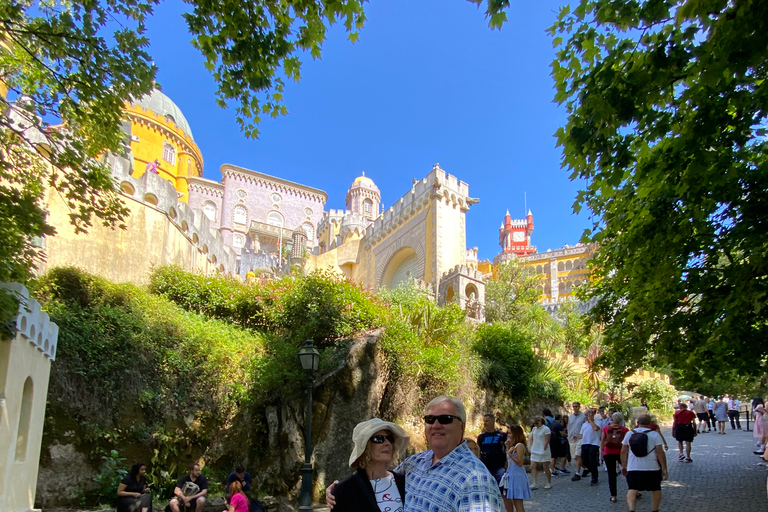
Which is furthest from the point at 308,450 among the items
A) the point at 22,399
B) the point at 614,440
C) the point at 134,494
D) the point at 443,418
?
the point at 443,418

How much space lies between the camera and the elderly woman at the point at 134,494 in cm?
754

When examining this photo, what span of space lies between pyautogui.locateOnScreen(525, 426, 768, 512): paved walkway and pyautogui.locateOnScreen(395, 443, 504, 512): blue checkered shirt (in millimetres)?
6847

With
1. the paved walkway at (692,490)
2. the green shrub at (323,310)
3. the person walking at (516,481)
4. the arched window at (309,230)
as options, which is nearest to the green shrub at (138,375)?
the green shrub at (323,310)

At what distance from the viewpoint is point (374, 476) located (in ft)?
9.75

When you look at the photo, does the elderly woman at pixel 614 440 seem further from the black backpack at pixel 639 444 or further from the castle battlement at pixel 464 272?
the castle battlement at pixel 464 272

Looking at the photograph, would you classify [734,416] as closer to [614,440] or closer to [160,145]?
[614,440]

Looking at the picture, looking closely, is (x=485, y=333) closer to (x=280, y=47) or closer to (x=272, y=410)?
(x=272, y=410)

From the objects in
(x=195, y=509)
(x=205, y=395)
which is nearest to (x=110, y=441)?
(x=205, y=395)

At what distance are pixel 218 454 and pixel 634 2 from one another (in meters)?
11.0

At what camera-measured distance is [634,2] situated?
4527 mm

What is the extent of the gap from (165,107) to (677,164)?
4312 centimetres

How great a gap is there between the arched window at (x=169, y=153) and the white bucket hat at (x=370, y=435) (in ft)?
132

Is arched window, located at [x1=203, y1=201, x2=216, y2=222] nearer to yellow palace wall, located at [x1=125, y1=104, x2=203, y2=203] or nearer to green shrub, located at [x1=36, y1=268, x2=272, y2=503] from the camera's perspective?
yellow palace wall, located at [x1=125, y1=104, x2=203, y2=203]

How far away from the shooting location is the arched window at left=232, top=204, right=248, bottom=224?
174 ft
